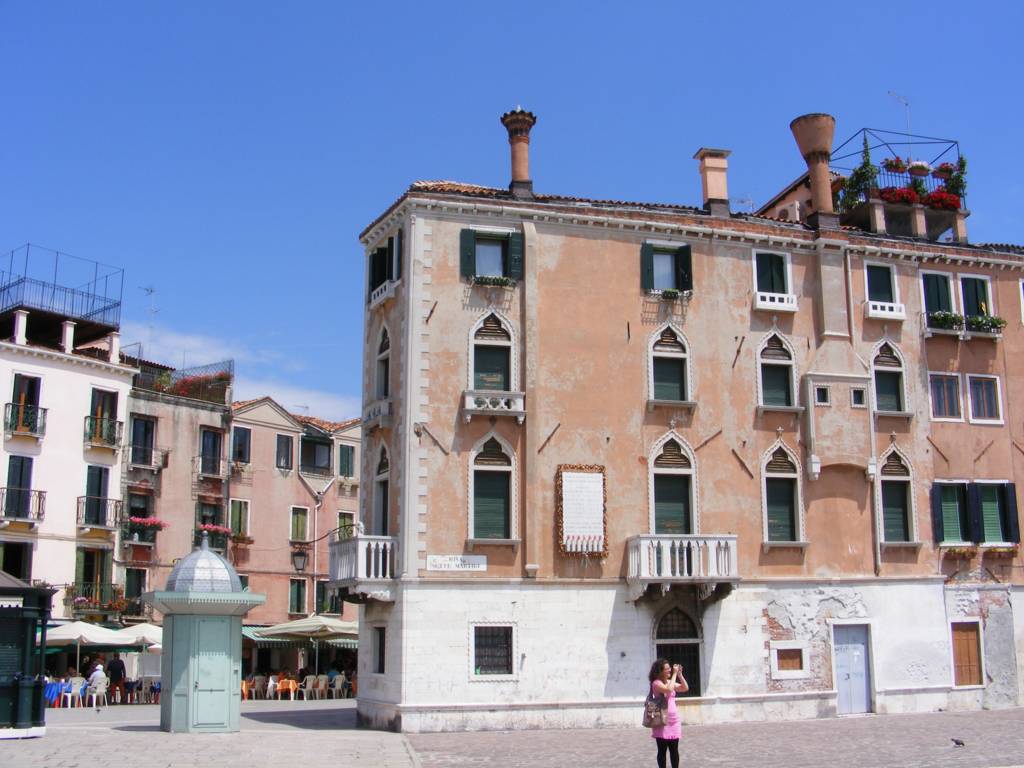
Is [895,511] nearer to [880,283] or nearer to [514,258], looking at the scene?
[880,283]

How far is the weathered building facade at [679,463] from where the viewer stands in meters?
28.0

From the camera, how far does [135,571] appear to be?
4491 centimetres

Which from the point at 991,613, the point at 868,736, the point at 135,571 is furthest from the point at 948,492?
the point at 135,571

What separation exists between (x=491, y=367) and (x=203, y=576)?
8.98 m

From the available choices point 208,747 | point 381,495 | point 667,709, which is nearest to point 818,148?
point 381,495

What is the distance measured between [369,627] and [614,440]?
7561 mm

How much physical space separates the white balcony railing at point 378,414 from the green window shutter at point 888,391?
1309 centimetres

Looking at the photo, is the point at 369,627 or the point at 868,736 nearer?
the point at 868,736

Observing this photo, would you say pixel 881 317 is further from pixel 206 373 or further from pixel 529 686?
pixel 206 373

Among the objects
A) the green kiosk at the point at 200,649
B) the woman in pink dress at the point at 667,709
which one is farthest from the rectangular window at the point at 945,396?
the green kiosk at the point at 200,649

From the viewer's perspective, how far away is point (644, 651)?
28500 millimetres

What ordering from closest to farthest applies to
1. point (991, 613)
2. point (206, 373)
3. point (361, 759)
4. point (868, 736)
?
point (361, 759)
point (868, 736)
point (991, 613)
point (206, 373)

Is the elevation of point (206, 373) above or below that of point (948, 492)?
above

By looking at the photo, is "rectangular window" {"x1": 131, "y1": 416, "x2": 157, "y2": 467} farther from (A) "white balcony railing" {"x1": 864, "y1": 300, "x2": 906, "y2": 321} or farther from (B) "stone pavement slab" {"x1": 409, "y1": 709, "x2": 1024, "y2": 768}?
(A) "white balcony railing" {"x1": 864, "y1": 300, "x2": 906, "y2": 321}
